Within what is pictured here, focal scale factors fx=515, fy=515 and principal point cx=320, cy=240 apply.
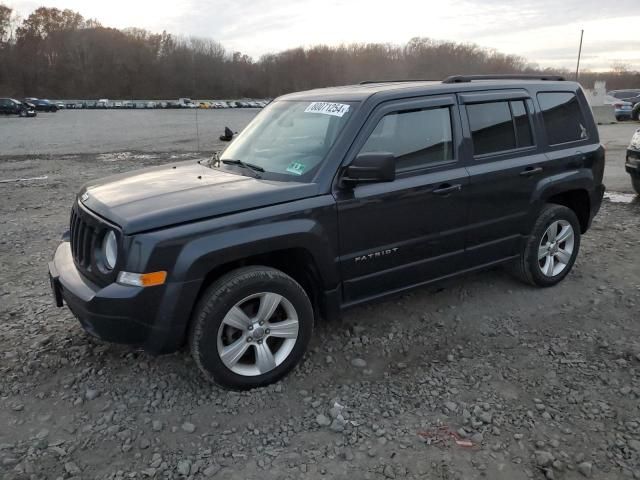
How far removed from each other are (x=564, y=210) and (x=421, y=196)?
1.77 meters

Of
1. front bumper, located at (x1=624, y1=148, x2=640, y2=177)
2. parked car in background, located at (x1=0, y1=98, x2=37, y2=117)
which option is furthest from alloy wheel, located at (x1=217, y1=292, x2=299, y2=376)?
parked car in background, located at (x1=0, y1=98, x2=37, y2=117)

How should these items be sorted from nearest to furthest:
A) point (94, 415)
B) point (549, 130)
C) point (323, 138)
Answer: point (94, 415)
point (323, 138)
point (549, 130)

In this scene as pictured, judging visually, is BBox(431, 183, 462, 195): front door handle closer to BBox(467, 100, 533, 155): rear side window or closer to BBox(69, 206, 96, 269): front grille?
BBox(467, 100, 533, 155): rear side window

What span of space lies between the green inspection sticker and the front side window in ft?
1.35

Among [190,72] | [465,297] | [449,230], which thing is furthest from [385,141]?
[190,72]

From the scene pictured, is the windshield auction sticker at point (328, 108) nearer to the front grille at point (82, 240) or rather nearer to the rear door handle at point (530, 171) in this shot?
the rear door handle at point (530, 171)

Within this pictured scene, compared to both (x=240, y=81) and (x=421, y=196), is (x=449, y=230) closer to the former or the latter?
(x=421, y=196)

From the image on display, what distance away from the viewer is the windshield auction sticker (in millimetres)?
3635

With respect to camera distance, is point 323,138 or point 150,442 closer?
point 150,442

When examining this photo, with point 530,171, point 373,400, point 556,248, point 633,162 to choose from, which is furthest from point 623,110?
point 373,400

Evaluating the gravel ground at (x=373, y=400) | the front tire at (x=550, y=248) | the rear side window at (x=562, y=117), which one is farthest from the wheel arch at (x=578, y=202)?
the gravel ground at (x=373, y=400)

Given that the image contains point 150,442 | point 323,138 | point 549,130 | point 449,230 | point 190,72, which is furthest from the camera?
point 190,72

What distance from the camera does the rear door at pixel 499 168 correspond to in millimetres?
3984

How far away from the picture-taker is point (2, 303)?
15.0ft
